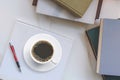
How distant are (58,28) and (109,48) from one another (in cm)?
18

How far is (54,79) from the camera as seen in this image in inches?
28.8

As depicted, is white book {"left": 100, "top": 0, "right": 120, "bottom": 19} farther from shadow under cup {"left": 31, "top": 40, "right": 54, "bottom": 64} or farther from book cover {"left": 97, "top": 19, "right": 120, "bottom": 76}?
shadow under cup {"left": 31, "top": 40, "right": 54, "bottom": 64}

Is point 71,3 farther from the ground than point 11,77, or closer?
farther from the ground

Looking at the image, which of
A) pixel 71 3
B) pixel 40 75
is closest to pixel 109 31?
pixel 71 3

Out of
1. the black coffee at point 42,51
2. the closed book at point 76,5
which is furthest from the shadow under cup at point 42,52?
the closed book at point 76,5

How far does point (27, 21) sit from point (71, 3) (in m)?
0.16

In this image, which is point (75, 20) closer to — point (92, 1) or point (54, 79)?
point (92, 1)

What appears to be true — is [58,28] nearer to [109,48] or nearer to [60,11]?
[60,11]

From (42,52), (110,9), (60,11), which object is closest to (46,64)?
(42,52)

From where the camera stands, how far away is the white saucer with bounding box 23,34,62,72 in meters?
0.72

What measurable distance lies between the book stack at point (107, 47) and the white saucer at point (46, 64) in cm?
11

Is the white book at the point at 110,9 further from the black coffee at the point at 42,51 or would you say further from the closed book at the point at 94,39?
the black coffee at the point at 42,51

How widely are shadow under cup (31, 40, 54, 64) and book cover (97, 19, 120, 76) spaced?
0.16m

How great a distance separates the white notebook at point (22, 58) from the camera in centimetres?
71
